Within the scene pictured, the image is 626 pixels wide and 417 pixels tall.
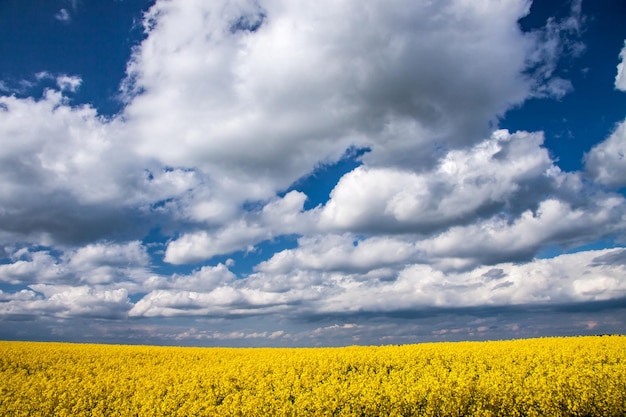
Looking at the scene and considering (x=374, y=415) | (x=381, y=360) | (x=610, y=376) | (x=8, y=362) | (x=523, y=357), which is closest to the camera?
(x=374, y=415)

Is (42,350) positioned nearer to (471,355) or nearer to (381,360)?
(381,360)

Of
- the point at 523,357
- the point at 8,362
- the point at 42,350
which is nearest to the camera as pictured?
the point at 523,357

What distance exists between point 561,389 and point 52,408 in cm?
1933

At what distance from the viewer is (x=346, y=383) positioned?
1571 cm

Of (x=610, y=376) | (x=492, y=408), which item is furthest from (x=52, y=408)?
(x=610, y=376)

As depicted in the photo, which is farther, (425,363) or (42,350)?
(42,350)

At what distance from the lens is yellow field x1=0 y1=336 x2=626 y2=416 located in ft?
41.5

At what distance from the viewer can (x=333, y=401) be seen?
512 inches

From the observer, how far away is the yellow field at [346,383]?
12656 millimetres

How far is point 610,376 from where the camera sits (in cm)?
1456

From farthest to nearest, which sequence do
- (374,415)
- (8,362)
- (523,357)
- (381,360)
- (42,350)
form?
1. (42,350)
2. (8,362)
3. (381,360)
4. (523,357)
5. (374,415)

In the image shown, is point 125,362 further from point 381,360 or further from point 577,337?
point 577,337

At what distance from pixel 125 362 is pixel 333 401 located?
884 inches

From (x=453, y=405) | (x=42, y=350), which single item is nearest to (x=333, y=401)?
(x=453, y=405)
